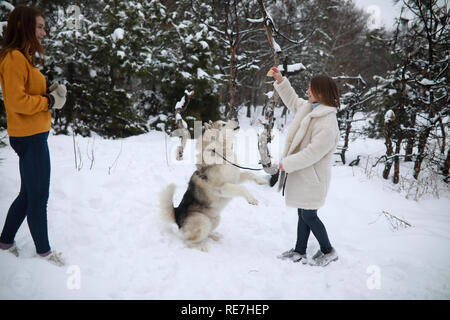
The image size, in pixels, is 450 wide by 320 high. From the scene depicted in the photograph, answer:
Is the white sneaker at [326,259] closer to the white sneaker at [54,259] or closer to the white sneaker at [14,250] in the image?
the white sneaker at [54,259]

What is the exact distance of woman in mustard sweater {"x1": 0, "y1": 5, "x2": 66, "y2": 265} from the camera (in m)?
1.88

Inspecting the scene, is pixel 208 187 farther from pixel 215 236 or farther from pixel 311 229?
pixel 311 229

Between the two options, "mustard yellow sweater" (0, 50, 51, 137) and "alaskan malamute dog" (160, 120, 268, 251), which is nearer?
"mustard yellow sweater" (0, 50, 51, 137)

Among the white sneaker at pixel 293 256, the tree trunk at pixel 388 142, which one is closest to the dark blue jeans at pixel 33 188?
the white sneaker at pixel 293 256

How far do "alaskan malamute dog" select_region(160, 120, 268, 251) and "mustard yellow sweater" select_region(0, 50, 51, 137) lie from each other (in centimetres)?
151

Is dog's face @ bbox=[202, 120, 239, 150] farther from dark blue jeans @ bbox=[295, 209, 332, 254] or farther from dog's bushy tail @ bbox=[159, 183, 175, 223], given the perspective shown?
dark blue jeans @ bbox=[295, 209, 332, 254]

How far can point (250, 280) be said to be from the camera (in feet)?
8.01

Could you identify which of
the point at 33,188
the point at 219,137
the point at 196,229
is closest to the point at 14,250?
the point at 33,188

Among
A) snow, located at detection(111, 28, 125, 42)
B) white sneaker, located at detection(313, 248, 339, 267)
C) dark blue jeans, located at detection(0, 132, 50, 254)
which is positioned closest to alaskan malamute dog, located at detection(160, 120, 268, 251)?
white sneaker, located at detection(313, 248, 339, 267)

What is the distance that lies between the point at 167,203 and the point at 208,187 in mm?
575

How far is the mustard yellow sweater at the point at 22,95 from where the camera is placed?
1.86m
